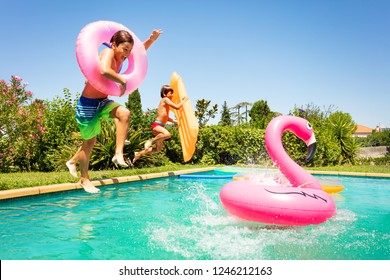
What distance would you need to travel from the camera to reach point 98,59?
188 inches

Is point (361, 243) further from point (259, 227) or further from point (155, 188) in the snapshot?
point (155, 188)

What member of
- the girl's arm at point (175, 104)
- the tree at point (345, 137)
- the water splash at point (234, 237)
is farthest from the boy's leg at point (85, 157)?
the tree at point (345, 137)

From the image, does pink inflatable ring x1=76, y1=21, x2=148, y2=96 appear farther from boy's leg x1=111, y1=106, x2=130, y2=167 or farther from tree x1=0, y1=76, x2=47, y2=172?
tree x1=0, y1=76, x2=47, y2=172

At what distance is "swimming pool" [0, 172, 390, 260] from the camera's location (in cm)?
367

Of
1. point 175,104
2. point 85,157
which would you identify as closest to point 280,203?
point 85,157

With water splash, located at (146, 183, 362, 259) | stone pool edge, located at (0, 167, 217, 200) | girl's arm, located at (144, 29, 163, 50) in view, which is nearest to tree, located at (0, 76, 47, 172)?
stone pool edge, located at (0, 167, 217, 200)

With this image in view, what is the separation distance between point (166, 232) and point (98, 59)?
2.32 meters

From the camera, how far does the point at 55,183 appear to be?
24.0 ft

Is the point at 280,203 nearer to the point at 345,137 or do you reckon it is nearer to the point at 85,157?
the point at 85,157

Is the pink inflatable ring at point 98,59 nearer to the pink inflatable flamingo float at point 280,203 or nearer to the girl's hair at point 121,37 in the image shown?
the girl's hair at point 121,37

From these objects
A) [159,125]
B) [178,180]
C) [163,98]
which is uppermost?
[163,98]

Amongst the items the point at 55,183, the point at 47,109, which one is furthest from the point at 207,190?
the point at 47,109

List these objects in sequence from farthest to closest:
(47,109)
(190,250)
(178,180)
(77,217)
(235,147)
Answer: (235,147), (47,109), (178,180), (77,217), (190,250)

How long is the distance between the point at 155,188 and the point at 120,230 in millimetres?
3594
